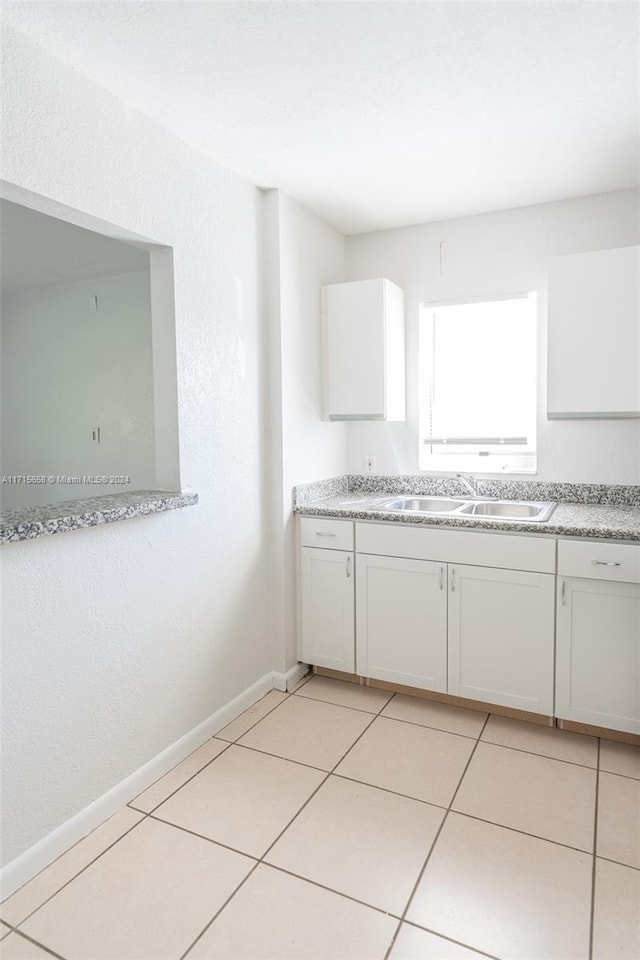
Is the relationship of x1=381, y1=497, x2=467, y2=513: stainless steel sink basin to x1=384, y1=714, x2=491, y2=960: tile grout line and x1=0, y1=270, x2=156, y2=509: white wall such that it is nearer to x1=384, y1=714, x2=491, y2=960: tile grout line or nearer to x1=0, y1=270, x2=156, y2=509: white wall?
x1=384, y1=714, x2=491, y2=960: tile grout line

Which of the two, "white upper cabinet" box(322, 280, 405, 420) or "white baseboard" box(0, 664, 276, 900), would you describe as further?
"white upper cabinet" box(322, 280, 405, 420)

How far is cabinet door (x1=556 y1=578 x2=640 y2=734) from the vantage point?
2.31m

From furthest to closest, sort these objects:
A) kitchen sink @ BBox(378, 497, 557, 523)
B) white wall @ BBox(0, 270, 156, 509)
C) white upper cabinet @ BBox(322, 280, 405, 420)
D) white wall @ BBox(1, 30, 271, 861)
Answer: white wall @ BBox(0, 270, 156, 509), white upper cabinet @ BBox(322, 280, 405, 420), kitchen sink @ BBox(378, 497, 557, 523), white wall @ BBox(1, 30, 271, 861)

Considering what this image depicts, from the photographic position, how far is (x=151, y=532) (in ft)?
7.18

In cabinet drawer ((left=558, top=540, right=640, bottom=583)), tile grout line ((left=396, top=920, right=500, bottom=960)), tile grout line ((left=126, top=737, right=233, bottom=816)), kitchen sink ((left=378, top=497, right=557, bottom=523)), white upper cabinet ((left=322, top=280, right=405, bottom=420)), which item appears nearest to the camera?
tile grout line ((left=396, top=920, right=500, bottom=960))

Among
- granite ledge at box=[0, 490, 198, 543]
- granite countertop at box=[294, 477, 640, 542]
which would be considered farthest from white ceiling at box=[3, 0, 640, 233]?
granite countertop at box=[294, 477, 640, 542]

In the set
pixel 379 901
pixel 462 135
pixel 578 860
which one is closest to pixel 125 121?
pixel 462 135

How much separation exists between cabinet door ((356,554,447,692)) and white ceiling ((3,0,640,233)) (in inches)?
70.6

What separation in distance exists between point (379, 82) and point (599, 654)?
227 cm

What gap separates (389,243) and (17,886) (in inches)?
132

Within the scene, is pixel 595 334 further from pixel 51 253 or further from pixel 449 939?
pixel 51 253

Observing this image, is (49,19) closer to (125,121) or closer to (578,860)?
(125,121)

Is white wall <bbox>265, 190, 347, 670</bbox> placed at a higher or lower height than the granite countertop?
higher

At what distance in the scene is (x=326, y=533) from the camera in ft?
9.62
